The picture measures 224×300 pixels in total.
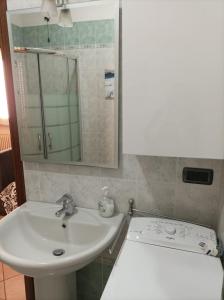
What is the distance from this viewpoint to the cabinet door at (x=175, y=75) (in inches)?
31.7

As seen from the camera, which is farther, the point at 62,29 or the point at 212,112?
the point at 62,29

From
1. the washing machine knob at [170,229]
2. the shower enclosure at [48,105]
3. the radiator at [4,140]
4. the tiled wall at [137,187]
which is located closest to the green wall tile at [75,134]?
the shower enclosure at [48,105]

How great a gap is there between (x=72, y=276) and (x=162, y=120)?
1037 millimetres

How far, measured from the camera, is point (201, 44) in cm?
81

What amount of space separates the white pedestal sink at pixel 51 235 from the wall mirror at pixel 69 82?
283 millimetres

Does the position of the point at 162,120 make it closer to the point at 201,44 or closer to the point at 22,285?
the point at 201,44

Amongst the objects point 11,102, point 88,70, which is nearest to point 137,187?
point 88,70

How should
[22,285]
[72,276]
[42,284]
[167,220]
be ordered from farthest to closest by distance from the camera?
[22,285]
[72,276]
[42,284]
[167,220]

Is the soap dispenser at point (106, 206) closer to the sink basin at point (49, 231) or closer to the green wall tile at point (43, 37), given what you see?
the sink basin at point (49, 231)

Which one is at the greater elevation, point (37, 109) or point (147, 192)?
point (37, 109)

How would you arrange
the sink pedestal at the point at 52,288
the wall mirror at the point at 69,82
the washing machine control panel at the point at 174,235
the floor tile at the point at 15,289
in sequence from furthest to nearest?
the floor tile at the point at 15,289, the sink pedestal at the point at 52,288, the wall mirror at the point at 69,82, the washing machine control panel at the point at 174,235

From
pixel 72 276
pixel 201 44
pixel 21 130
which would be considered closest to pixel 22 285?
pixel 72 276

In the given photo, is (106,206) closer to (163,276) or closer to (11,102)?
(163,276)

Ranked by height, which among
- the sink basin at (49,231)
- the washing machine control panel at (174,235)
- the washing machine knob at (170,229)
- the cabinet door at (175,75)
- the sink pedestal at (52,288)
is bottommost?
the sink pedestal at (52,288)
